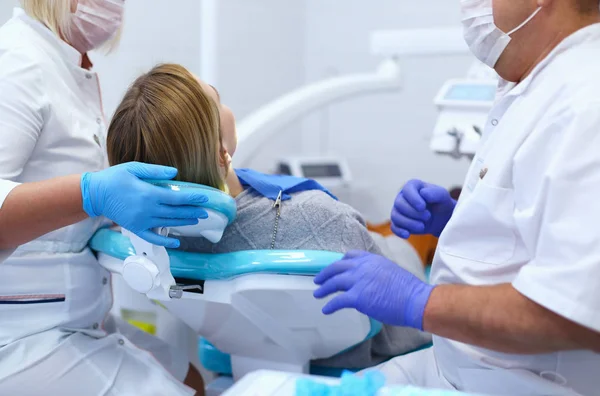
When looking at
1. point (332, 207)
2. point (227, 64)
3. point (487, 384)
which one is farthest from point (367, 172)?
point (487, 384)

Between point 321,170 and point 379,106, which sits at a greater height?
point 379,106

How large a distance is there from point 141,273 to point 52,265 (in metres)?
0.34

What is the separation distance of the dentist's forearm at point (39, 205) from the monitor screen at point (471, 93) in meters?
1.50

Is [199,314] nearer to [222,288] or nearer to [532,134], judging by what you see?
[222,288]

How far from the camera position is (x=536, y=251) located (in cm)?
100

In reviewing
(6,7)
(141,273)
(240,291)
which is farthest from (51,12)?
(240,291)

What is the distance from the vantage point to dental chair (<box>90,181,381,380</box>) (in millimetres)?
1280

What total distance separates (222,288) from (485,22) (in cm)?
78

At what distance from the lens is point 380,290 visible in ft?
3.60

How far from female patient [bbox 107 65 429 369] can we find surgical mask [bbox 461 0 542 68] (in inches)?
18.0

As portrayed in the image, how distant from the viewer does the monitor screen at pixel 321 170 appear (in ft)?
11.5

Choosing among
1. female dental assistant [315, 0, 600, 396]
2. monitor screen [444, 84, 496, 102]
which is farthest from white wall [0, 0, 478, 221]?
female dental assistant [315, 0, 600, 396]

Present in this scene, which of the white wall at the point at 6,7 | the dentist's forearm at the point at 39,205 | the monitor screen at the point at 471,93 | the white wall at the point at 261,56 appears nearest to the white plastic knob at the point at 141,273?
the dentist's forearm at the point at 39,205

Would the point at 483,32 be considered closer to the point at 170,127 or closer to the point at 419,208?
the point at 419,208
